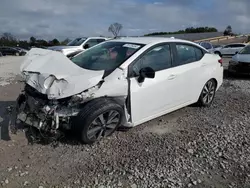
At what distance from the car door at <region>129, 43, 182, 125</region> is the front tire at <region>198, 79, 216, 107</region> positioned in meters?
0.97

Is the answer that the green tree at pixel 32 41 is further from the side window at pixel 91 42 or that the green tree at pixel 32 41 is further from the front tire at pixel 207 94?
the front tire at pixel 207 94

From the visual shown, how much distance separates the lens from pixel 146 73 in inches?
171

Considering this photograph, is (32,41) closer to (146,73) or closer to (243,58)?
(243,58)

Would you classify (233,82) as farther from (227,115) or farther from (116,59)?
(116,59)

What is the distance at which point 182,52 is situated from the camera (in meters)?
5.38

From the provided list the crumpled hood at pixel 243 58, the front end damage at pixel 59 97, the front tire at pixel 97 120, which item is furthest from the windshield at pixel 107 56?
the crumpled hood at pixel 243 58

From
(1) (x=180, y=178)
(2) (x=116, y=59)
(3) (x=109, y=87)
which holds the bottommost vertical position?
(1) (x=180, y=178)

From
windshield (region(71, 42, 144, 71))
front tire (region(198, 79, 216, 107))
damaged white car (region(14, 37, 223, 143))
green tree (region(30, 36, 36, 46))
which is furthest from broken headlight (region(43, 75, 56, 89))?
green tree (region(30, 36, 36, 46))

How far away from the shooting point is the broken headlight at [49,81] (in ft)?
12.8

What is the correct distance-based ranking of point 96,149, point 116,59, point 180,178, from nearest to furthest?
point 180,178, point 96,149, point 116,59

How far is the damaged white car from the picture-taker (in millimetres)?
3898

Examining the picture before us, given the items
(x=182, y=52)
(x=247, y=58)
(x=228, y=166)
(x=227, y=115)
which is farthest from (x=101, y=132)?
(x=247, y=58)

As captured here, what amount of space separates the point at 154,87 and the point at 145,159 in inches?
52.5

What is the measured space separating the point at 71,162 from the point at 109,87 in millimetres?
1222
